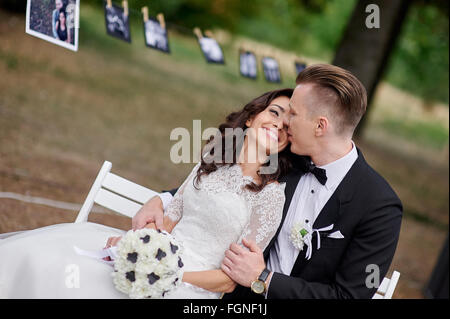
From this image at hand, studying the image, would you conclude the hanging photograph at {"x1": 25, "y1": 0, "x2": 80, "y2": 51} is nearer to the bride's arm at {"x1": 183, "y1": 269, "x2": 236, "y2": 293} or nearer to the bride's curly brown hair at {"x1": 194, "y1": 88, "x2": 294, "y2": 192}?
the bride's curly brown hair at {"x1": 194, "y1": 88, "x2": 294, "y2": 192}

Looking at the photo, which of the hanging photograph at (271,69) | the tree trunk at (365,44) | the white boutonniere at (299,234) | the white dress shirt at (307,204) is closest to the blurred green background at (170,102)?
the hanging photograph at (271,69)

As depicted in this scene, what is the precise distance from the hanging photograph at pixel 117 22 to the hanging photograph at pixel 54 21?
3.00 ft

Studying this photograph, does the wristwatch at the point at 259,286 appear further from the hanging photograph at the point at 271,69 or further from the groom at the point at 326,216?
the hanging photograph at the point at 271,69

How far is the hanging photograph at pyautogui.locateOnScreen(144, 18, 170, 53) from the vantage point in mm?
5230

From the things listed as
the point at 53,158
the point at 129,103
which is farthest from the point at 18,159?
the point at 129,103

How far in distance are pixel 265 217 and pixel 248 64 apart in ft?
13.1

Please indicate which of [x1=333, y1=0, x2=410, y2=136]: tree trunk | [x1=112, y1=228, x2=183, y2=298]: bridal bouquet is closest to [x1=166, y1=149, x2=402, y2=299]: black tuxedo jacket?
[x1=112, y1=228, x2=183, y2=298]: bridal bouquet

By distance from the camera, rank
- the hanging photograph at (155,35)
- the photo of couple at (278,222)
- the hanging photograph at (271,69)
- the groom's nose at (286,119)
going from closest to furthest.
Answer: the photo of couple at (278,222), the groom's nose at (286,119), the hanging photograph at (155,35), the hanging photograph at (271,69)

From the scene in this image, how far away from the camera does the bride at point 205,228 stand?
9.14 ft

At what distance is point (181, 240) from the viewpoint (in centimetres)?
330

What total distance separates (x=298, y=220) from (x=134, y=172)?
5916mm

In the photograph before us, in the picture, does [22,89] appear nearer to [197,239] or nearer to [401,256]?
[401,256]
